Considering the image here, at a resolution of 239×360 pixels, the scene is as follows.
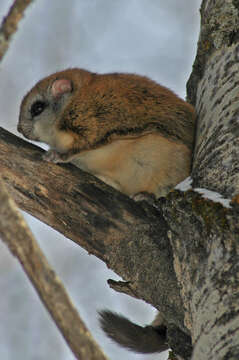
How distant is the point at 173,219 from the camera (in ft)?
8.45

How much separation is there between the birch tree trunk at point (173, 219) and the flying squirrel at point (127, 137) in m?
0.21

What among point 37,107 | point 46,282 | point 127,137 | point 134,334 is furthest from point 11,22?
point 37,107

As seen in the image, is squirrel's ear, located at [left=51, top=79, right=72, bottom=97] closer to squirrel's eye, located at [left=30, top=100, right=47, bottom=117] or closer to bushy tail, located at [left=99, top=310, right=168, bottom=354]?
squirrel's eye, located at [left=30, top=100, right=47, bottom=117]

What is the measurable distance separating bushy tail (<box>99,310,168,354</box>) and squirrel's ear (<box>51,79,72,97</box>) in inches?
64.4

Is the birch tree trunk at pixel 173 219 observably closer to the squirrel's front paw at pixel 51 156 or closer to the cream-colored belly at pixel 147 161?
the squirrel's front paw at pixel 51 156

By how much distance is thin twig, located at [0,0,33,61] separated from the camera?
173cm

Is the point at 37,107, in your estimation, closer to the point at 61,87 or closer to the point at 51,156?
the point at 61,87

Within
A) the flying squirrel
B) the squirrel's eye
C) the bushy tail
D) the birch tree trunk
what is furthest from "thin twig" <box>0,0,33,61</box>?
the squirrel's eye

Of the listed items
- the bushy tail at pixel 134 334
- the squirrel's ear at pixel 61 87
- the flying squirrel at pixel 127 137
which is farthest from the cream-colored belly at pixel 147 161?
the bushy tail at pixel 134 334

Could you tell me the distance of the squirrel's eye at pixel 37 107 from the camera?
151 inches

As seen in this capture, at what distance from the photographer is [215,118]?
287cm

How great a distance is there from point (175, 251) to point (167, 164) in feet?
2.68

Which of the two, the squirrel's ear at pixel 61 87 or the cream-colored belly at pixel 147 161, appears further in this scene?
the squirrel's ear at pixel 61 87

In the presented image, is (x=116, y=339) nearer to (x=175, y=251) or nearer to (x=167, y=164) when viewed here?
(x=175, y=251)
